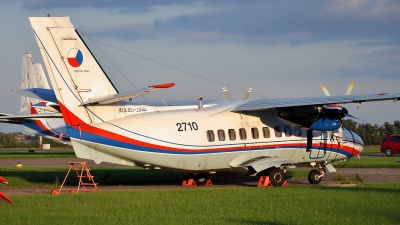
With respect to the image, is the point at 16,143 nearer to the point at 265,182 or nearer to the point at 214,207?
the point at 265,182

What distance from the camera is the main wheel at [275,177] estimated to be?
24344 mm

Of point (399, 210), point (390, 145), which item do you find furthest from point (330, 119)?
point (390, 145)

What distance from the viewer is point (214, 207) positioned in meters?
17.4

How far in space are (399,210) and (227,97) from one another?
11.9 m

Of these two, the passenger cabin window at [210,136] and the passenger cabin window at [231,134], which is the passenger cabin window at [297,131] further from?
the passenger cabin window at [210,136]

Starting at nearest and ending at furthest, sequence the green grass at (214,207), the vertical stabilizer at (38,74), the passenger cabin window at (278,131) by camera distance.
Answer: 1. the green grass at (214,207)
2. the passenger cabin window at (278,131)
3. the vertical stabilizer at (38,74)

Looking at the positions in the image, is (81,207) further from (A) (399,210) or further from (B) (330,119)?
(B) (330,119)

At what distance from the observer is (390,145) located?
5884 centimetres

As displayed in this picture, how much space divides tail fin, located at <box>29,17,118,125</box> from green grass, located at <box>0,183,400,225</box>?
3142mm

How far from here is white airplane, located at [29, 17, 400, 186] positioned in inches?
847

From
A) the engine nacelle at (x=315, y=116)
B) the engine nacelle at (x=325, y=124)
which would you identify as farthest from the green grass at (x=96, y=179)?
the engine nacelle at (x=325, y=124)

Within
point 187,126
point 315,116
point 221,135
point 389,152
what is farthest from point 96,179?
point 389,152

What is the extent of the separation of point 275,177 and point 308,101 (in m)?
3.24

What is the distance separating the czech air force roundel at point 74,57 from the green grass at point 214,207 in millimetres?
4611
